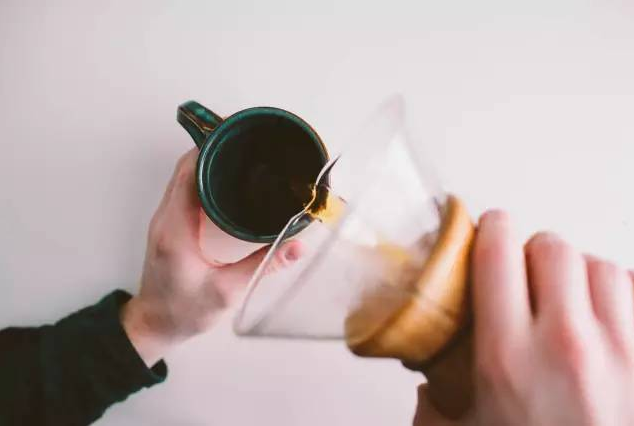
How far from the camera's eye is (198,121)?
40cm

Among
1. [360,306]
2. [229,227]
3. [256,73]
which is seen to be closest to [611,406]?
[360,306]

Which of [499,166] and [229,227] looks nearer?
[229,227]

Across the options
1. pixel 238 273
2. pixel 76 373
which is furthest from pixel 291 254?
pixel 76 373

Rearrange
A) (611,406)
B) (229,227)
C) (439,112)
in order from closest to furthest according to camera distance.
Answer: (611,406)
(229,227)
(439,112)

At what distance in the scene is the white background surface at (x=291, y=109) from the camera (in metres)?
0.49

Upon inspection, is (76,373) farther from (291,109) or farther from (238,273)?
(291,109)

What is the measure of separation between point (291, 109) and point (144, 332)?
0.21 metres

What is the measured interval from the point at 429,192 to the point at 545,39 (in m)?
0.26

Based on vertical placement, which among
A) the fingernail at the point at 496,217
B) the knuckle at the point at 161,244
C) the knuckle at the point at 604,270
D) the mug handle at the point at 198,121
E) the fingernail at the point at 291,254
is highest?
the mug handle at the point at 198,121

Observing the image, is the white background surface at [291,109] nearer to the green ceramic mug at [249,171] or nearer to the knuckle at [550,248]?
the green ceramic mug at [249,171]

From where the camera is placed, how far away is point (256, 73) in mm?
490

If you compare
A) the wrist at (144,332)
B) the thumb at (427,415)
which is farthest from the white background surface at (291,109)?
the thumb at (427,415)

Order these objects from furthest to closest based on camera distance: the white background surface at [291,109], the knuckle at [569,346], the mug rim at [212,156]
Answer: the white background surface at [291,109], the mug rim at [212,156], the knuckle at [569,346]

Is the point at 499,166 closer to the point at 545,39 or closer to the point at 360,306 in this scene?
the point at 545,39
